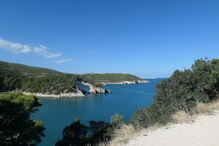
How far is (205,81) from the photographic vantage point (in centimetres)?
833

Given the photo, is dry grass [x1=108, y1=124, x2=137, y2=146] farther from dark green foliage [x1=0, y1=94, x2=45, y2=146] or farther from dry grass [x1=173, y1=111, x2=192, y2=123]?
dark green foliage [x1=0, y1=94, x2=45, y2=146]

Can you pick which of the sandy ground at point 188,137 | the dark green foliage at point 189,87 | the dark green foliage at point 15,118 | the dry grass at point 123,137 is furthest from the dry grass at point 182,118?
the dark green foliage at point 15,118

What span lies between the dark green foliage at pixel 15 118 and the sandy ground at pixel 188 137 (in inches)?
275

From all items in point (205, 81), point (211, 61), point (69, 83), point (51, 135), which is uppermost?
A: point (211, 61)

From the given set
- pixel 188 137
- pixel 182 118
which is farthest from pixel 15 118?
pixel 182 118

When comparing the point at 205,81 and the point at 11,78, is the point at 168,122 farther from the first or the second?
the point at 11,78

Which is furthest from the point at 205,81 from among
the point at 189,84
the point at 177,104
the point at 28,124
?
the point at 28,124

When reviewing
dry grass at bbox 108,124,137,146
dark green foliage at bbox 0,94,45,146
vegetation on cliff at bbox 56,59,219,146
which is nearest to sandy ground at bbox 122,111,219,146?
dry grass at bbox 108,124,137,146

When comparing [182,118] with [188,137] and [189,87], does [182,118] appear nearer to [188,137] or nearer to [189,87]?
[188,137]

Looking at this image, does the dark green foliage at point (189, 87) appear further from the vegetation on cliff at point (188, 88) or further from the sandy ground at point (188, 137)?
the sandy ground at point (188, 137)

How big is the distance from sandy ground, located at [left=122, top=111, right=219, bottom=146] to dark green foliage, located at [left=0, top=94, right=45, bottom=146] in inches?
275

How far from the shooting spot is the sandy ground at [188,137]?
3216 millimetres

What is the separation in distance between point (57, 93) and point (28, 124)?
51.7 metres

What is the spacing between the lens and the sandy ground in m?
3.22
